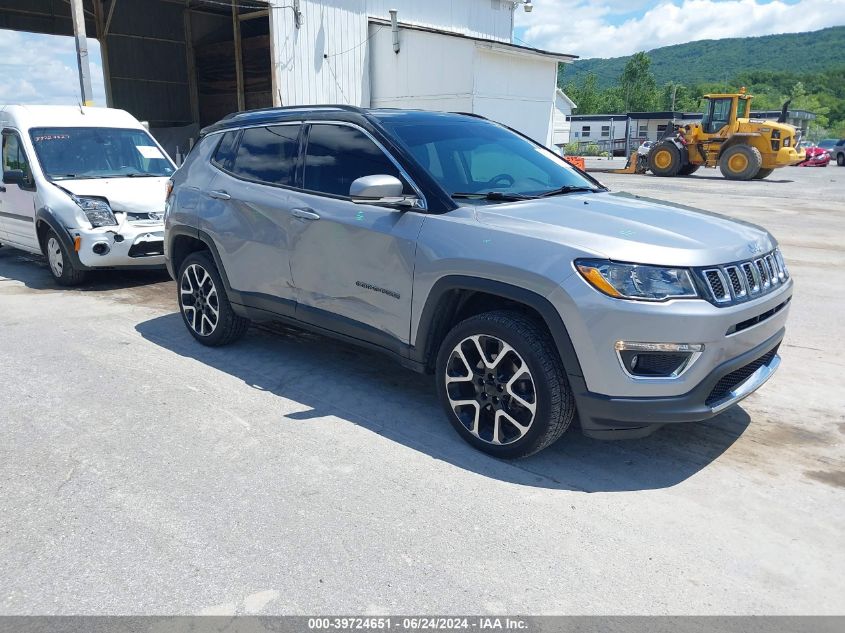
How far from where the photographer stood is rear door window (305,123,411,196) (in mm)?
4258

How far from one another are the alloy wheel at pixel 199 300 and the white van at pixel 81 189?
2.29m

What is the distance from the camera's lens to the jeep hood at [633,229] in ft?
10.6

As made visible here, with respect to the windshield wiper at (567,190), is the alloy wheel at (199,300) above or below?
below

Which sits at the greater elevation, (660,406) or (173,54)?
(173,54)

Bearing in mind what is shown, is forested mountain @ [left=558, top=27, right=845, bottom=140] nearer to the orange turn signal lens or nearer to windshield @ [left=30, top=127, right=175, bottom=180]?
windshield @ [left=30, top=127, right=175, bottom=180]

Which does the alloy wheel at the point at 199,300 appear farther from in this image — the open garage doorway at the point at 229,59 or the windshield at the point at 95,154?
the open garage doorway at the point at 229,59

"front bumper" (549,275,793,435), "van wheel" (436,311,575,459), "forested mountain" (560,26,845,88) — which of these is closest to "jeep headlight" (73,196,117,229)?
"van wheel" (436,311,575,459)

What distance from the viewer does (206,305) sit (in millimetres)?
5594

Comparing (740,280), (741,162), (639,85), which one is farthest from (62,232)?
(639,85)

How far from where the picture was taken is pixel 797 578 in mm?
2734

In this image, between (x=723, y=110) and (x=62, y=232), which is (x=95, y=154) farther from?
(x=723, y=110)

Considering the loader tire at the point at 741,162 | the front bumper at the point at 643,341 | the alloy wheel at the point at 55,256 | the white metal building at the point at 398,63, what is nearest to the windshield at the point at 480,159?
Answer: the front bumper at the point at 643,341

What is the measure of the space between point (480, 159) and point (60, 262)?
18.7 feet

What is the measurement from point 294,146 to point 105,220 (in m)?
3.86
